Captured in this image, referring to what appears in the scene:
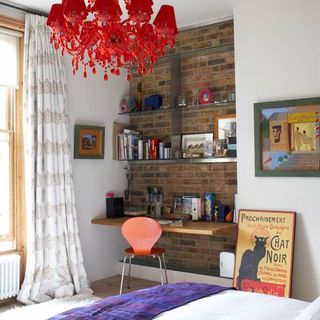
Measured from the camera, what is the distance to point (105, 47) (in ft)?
8.18

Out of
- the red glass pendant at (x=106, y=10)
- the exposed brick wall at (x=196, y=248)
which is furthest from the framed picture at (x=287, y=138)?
the red glass pendant at (x=106, y=10)

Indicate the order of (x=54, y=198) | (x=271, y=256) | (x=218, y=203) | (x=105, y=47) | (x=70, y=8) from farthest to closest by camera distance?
(x=218, y=203) < (x=54, y=198) < (x=271, y=256) < (x=105, y=47) < (x=70, y=8)

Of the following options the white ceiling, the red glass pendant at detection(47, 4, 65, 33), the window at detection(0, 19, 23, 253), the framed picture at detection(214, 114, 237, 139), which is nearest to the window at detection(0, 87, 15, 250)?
the window at detection(0, 19, 23, 253)

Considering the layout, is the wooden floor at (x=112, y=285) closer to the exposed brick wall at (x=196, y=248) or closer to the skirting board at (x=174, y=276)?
the skirting board at (x=174, y=276)

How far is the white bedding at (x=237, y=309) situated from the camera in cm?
202

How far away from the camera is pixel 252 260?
3.88 meters

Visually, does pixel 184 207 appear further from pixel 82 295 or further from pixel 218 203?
pixel 82 295

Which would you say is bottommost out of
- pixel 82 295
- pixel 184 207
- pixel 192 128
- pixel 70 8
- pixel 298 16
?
pixel 82 295

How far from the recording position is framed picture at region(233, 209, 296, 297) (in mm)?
3707

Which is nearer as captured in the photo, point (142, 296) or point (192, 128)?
point (142, 296)

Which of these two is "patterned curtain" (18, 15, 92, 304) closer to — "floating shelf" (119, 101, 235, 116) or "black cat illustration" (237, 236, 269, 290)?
"floating shelf" (119, 101, 235, 116)

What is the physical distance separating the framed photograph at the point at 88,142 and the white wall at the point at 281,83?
164 cm

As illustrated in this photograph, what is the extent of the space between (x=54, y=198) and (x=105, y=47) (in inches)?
84.9

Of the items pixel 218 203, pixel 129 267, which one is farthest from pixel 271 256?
pixel 129 267
